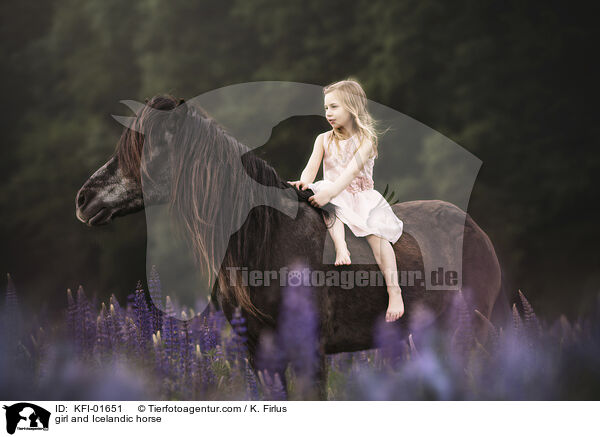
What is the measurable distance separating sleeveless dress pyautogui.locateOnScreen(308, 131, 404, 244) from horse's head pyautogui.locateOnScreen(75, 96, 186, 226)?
0.75 metres

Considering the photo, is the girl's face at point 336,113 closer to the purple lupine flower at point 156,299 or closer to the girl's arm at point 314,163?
the girl's arm at point 314,163

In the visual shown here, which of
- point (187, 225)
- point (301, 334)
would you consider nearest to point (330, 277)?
point (301, 334)

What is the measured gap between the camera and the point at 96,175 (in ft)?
8.77

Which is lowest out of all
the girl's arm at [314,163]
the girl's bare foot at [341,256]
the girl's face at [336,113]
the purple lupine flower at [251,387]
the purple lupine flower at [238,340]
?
the purple lupine flower at [251,387]

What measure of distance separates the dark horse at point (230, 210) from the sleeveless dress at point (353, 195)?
9 cm

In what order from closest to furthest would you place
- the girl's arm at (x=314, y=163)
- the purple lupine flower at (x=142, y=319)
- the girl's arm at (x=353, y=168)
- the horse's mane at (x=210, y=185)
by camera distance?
the horse's mane at (x=210, y=185), the girl's arm at (x=353, y=168), the girl's arm at (x=314, y=163), the purple lupine flower at (x=142, y=319)

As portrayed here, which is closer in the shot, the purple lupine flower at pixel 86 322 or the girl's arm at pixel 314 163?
the girl's arm at pixel 314 163

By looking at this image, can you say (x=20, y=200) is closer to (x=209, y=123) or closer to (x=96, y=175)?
(x=96, y=175)

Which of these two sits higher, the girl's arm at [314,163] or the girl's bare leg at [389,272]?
the girl's arm at [314,163]

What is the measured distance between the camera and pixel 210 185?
256 cm

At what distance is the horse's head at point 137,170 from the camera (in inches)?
102

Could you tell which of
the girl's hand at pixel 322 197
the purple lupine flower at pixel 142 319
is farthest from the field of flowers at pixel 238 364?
the girl's hand at pixel 322 197

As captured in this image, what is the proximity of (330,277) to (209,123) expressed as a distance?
952mm
